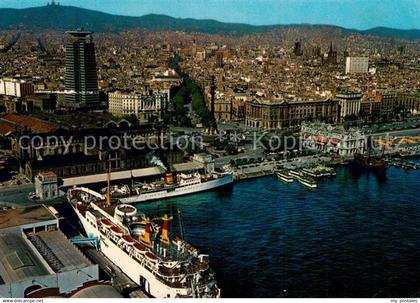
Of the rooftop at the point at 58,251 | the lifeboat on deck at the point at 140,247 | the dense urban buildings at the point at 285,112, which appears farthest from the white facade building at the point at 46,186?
the dense urban buildings at the point at 285,112

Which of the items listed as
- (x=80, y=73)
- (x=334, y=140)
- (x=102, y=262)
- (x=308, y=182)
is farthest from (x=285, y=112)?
(x=102, y=262)

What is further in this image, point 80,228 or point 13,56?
point 13,56

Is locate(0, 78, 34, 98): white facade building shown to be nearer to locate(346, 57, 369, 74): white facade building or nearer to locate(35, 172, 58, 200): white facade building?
locate(35, 172, 58, 200): white facade building

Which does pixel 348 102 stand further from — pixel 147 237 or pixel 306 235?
pixel 147 237

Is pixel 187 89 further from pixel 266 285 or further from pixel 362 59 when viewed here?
pixel 266 285

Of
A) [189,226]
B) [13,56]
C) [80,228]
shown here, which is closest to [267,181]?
[189,226]

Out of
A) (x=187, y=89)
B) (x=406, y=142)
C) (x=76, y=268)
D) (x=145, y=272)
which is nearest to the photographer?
(x=76, y=268)
